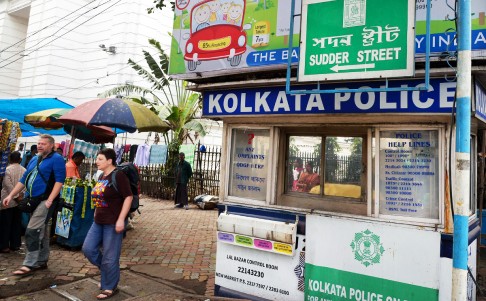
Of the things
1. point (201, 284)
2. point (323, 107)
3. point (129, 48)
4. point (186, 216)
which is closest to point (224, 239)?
point (201, 284)

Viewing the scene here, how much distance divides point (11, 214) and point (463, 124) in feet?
21.5

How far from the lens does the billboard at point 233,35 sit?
12.3ft

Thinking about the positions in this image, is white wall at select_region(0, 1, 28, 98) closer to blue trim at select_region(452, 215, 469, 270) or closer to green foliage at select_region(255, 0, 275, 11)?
green foliage at select_region(255, 0, 275, 11)

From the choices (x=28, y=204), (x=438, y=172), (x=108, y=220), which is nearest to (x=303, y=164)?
(x=438, y=172)

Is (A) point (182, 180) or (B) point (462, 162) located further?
(A) point (182, 180)

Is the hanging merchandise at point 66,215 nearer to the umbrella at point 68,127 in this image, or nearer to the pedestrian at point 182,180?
the umbrella at point 68,127

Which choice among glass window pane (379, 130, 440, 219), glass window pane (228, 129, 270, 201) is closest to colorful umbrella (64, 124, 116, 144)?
glass window pane (228, 129, 270, 201)

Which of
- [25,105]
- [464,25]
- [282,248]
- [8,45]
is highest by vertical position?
[8,45]

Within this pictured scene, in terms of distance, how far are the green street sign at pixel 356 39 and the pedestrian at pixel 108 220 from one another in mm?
2493

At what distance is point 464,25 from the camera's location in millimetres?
2516

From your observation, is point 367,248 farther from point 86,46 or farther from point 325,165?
point 86,46

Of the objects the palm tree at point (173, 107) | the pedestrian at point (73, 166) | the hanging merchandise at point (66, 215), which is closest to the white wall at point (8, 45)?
the palm tree at point (173, 107)

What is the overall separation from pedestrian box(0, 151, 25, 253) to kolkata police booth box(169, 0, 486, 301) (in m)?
3.43

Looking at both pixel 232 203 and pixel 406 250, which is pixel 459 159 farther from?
pixel 232 203
